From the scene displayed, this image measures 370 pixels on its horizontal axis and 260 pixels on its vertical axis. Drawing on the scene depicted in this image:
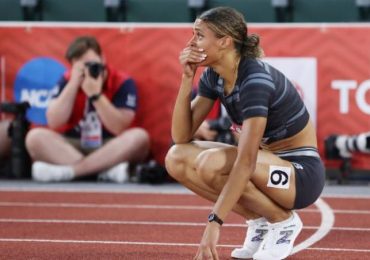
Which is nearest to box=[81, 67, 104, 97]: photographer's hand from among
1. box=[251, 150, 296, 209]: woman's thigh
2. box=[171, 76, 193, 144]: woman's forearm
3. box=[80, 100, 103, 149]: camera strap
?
box=[80, 100, 103, 149]: camera strap

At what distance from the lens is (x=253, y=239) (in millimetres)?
4262

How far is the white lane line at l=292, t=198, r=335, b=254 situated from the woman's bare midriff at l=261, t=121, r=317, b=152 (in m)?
0.58

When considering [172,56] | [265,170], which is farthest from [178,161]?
[172,56]

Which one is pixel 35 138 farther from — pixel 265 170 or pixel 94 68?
pixel 265 170

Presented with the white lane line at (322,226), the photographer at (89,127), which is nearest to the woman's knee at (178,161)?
the white lane line at (322,226)

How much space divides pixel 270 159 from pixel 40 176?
4008mm

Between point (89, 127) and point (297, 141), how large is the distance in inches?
153

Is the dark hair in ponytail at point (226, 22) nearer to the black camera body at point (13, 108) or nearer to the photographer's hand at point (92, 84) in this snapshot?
the photographer's hand at point (92, 84)

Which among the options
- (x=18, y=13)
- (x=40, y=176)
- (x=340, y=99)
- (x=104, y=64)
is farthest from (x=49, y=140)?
(x=340, y=99)

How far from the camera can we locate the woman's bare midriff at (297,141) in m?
4.16

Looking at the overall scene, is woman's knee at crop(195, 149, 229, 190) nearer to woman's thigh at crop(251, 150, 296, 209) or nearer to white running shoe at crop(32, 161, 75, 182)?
woman's thigh at crop(251, 150, 296, 209)

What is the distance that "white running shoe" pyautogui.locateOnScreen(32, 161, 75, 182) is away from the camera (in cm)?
772

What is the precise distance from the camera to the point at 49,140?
7801 mm

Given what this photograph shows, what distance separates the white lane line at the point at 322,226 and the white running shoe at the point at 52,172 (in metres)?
2.20
